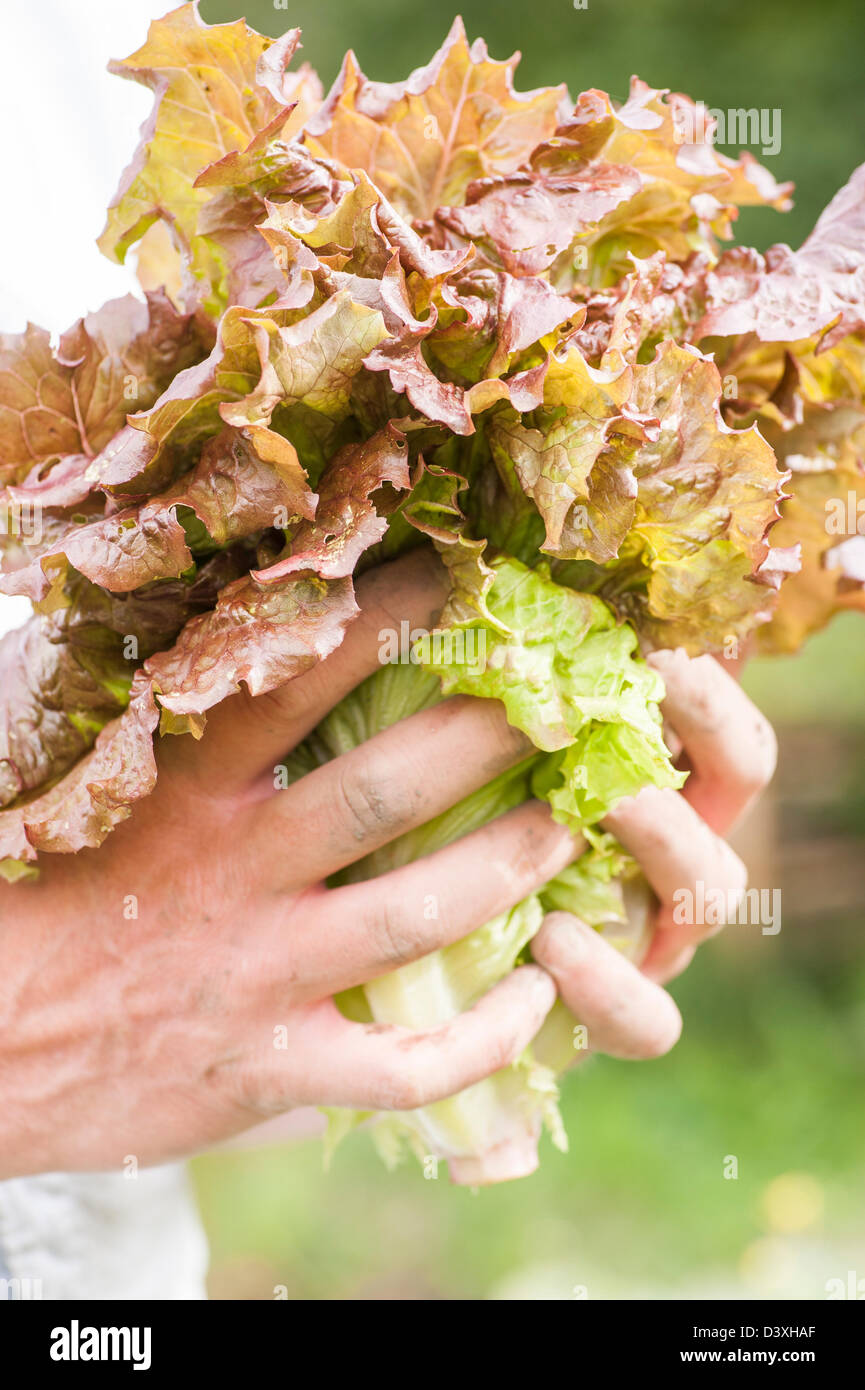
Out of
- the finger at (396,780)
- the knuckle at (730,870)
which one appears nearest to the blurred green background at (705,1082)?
the knuckle at (730,870)

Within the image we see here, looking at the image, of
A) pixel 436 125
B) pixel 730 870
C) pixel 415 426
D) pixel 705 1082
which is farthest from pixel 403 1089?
pixel 705 1082

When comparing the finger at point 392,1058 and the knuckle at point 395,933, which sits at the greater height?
the knuckle at point 395,933

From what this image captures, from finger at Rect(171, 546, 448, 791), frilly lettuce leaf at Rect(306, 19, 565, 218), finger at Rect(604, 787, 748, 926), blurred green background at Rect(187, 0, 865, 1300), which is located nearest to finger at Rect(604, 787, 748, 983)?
finger at Rect(604, 787, 748, 926)

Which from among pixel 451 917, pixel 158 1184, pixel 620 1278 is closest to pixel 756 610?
pixel 451 917

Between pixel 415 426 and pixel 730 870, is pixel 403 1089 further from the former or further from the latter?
pixel 415 426

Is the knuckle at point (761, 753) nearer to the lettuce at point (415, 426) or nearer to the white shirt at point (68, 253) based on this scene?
the lettuce at point (415, 426)

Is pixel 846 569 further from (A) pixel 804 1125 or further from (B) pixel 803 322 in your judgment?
(A) pixel 804 1125
